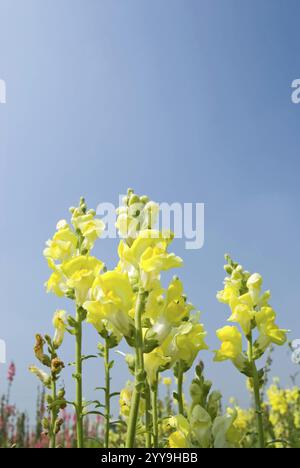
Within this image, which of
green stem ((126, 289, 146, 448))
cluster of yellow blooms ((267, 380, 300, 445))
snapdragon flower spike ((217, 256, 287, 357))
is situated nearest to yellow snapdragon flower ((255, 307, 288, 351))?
snapdragon flower spike ((217, 256, 287, 357))

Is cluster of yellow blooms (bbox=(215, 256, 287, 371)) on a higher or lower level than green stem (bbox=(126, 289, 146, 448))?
higher

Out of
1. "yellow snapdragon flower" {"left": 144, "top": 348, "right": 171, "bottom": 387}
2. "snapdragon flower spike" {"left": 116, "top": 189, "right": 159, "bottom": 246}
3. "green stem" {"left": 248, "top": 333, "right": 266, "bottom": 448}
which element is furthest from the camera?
"green stem" {"left": 248, "top": 333, "right": 266, "bottom": 448}

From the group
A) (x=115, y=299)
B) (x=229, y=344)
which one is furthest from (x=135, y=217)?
(x=229, y=344)

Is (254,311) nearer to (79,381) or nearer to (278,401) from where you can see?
(79,381)

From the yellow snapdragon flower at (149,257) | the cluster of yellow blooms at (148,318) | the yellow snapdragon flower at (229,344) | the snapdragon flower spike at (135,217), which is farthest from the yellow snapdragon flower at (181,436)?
the snapdragon flower spike at (135,217)

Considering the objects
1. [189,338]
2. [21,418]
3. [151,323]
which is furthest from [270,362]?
[151,323]

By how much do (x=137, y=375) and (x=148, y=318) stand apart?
362 millimetres

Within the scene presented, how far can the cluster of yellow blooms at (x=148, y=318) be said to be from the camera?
6.44 feet

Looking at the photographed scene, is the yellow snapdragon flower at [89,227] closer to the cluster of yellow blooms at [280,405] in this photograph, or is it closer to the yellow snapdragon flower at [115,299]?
the yellow snapdragon flower at [115,299]

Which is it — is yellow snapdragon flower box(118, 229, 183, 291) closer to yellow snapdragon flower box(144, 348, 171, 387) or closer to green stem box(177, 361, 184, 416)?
yellow snapdragon flower box(144, 348, 171, 387)

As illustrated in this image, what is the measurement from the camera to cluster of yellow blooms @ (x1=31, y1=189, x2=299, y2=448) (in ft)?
6.44

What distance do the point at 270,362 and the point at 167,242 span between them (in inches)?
170
